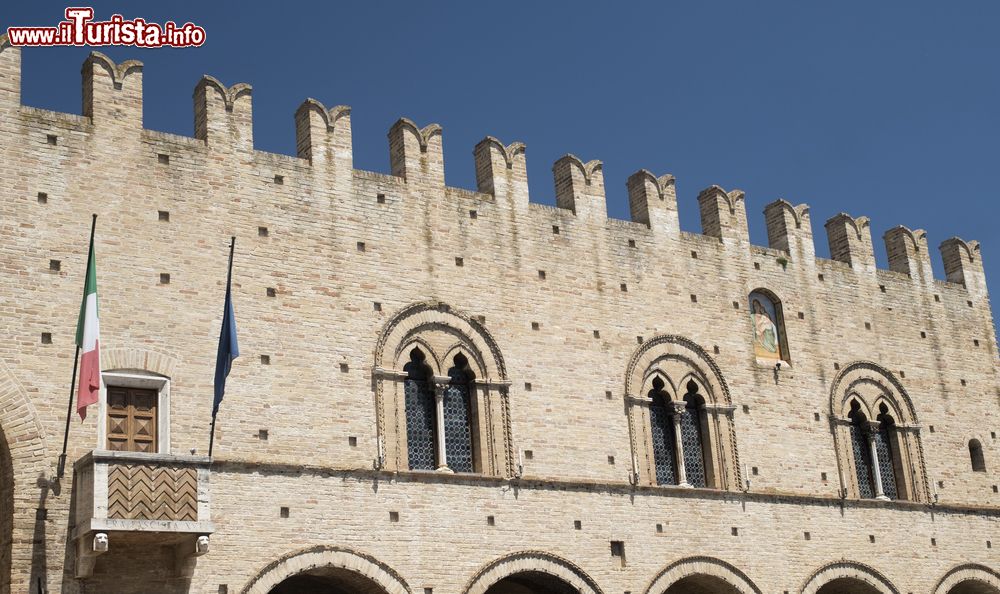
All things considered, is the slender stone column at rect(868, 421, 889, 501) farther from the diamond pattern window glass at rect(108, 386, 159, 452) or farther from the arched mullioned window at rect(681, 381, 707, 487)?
the diamond pattern window glass at rect(108, 386, 159, 452)

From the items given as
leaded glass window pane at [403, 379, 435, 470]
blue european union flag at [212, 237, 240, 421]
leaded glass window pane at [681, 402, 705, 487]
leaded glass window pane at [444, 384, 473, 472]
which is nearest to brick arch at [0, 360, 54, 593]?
blue european union flag at [212, 237, 240, 421]

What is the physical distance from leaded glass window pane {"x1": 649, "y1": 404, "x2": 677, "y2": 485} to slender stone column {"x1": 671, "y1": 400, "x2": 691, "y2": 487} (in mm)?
72

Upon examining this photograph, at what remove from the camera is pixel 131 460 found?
1444cm

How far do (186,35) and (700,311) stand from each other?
8.66 meters

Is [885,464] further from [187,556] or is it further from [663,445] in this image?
[187,556]

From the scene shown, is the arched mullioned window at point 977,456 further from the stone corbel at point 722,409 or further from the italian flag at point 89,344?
the italian flag at point 89,344

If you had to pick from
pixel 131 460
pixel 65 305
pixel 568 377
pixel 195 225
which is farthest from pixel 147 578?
pixel 568 377

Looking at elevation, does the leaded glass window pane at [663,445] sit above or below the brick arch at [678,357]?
below

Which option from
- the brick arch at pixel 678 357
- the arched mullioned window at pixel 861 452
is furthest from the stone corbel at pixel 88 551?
the arched mullioned window at pixel 861 452

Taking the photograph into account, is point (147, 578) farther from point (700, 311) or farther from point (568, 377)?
point (700, 311)

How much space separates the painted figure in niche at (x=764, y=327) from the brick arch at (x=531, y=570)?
5217mm

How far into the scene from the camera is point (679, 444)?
65.8 feet

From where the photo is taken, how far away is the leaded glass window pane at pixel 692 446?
2023 cm

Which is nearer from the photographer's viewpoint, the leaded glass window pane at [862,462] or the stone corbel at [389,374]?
the stone corbel at [389,374]
